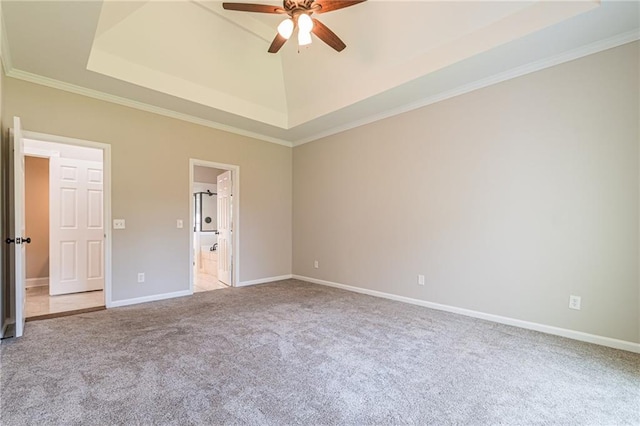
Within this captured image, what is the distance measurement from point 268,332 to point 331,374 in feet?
3.37

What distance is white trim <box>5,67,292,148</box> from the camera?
10.7 ft

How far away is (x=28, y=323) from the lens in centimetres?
319

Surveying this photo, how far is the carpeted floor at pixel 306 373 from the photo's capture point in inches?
67.3

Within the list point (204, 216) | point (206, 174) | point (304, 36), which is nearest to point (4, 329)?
point (304, 36)

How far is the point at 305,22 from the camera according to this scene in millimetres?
2518

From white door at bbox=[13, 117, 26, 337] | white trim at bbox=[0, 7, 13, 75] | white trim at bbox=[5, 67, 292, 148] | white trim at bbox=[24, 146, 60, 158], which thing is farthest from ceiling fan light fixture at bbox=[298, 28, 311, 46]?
white trim at bbox=[24, 146, 60, 158]

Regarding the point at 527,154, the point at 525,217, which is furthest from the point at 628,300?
the point at 527,154

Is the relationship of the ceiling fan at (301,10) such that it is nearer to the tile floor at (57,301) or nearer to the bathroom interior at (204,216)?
the tile floor at (57,301)

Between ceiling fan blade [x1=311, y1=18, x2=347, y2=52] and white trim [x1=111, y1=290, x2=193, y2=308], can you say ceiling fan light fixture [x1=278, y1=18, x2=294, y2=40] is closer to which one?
ceiling fan blade [x1=311, y1=18, x2=347, y2=52]

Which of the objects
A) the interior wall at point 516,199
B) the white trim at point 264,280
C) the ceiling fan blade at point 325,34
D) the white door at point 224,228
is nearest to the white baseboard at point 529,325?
the interior wall at point 516,199

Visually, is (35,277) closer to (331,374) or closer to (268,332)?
(268,332)

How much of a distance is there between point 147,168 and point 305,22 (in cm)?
300

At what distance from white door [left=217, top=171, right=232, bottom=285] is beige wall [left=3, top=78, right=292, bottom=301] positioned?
268 millimetres

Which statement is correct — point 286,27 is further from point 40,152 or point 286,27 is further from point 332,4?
point 40,152
